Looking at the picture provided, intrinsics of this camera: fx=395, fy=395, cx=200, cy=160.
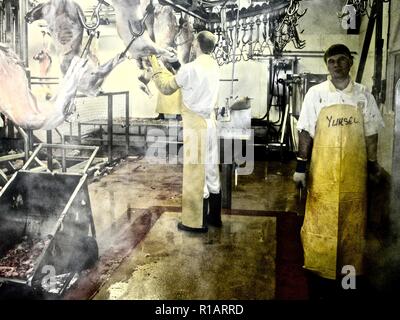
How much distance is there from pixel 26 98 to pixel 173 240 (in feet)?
5.81

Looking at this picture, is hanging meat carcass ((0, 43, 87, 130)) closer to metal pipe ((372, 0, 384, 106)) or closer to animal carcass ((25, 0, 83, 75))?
animal carcass ((25, 0, 83, 75))

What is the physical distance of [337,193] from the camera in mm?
2701

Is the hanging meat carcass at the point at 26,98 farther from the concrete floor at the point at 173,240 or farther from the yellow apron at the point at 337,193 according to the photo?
the yellow apron at the point at 337,193

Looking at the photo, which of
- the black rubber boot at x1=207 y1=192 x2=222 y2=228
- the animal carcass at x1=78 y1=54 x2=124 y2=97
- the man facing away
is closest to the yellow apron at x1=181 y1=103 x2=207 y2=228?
the man facing away

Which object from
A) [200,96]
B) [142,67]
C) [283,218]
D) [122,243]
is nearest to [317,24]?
[200,96]

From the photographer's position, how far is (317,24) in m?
3.09

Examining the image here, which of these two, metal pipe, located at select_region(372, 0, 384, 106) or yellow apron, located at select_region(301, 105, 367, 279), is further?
metal pipe, located at select_region(372, 0, 384, 106)

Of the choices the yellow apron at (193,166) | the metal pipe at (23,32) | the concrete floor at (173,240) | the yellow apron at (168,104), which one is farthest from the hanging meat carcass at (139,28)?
the concrete floor at (173,240)

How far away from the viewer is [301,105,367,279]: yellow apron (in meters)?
2.65

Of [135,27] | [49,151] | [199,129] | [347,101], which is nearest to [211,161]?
[199,129]

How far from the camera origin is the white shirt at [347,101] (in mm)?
2631

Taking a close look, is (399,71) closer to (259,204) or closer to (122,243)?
(259,204)

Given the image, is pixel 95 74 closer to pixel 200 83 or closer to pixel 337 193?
pixel 200 83

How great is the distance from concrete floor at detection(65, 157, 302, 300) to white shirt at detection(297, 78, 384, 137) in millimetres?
1208
